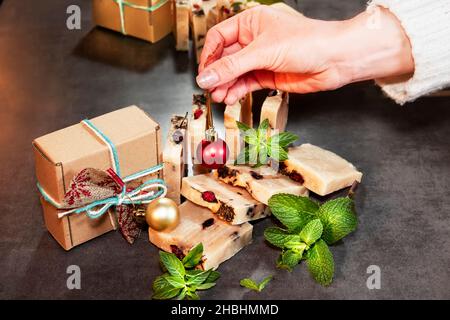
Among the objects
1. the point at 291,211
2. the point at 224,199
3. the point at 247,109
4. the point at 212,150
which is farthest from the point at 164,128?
the point at 291,211

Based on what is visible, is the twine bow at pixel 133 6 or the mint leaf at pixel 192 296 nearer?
the mint leaf at pixel 192 296

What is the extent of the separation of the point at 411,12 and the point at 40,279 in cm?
107

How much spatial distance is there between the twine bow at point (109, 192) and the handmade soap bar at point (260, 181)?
161 mm

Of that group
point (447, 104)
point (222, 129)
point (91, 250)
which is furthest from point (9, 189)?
point (447, 104)

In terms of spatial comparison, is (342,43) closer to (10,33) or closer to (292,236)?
(292,236)

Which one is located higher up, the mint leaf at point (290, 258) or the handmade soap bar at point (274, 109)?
the handmade soap bar at point (274, 109)

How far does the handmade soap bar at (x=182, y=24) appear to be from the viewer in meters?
2.21

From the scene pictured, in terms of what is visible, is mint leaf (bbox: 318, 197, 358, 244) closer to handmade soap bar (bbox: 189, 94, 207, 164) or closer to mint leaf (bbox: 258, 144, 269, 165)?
mint leaf (bbox: 258, 144, 269, 165)

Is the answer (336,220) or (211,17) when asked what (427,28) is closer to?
(336,220)

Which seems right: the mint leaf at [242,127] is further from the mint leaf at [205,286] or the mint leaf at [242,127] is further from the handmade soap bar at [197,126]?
the mint leaf at [205,286]

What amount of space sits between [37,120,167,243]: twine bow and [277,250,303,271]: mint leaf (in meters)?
0.32

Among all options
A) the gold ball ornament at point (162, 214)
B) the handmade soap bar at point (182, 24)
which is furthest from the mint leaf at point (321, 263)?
the handmade soap bar at point (182, 24)

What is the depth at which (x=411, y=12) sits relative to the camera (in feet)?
5.47

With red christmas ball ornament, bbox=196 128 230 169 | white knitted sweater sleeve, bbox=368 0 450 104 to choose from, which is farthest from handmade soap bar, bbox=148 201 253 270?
white knitted sweater sleeve, bbox=368 0 450 104
